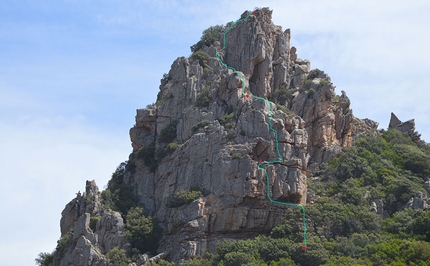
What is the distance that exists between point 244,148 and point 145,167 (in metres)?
13.3

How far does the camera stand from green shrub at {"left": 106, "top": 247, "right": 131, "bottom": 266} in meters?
90.1

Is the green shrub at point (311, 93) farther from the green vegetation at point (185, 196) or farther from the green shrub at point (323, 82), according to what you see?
the green vegetation at point (185, 196)

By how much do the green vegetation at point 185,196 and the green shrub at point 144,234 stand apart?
8.33 ft

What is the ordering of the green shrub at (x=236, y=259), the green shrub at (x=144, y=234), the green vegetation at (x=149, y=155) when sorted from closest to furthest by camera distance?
the green shrub at (x=236, y=259) → the green shrub at (x=144, y=234) → the green vegetation at (x=149, y=155)

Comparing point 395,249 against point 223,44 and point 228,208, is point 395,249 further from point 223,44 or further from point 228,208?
point 223,44

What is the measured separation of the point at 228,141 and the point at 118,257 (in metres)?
14.1

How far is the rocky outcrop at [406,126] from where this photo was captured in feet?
363

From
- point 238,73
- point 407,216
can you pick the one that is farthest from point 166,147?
point 407,216

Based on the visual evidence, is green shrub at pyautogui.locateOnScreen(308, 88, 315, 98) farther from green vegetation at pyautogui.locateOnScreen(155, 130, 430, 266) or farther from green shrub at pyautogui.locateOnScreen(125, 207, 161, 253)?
green shrub at pyautogui.locateOnScreen(125, 207, 161, 253)

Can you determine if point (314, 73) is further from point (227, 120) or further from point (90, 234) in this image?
point (90, 234)

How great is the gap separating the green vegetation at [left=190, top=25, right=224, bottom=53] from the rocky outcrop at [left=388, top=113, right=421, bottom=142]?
20.8 m

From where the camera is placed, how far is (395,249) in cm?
8619

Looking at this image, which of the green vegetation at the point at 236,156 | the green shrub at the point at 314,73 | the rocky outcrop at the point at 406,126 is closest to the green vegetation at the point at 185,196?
the green vegetation at the point at 236,156

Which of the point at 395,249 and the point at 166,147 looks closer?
the point at 395,249
